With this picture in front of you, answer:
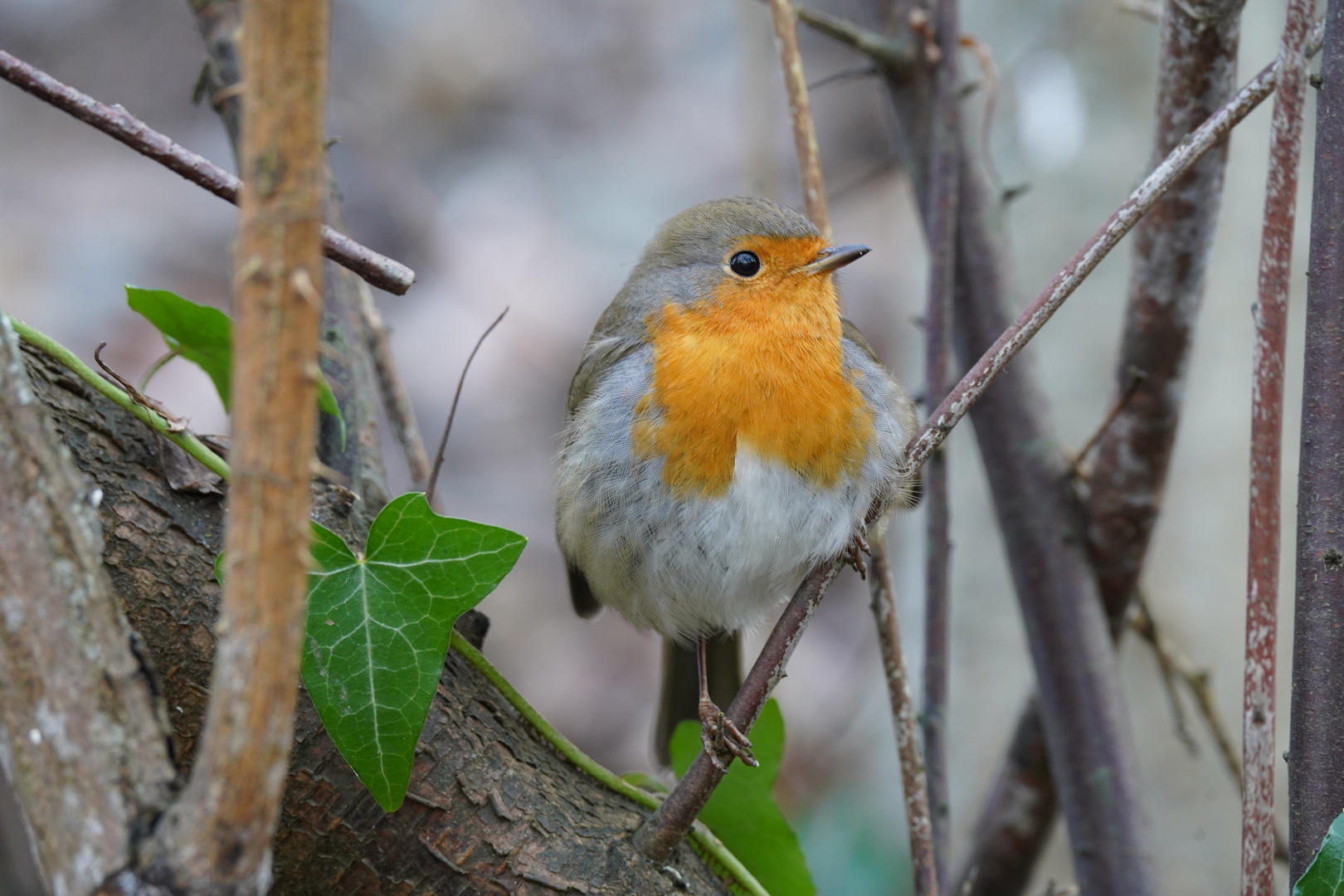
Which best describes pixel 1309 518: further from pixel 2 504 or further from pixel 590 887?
pixel 2 504

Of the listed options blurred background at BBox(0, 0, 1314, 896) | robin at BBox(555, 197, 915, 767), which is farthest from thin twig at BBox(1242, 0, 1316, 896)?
blurred background at BBox(0, 0, 1314, 896)

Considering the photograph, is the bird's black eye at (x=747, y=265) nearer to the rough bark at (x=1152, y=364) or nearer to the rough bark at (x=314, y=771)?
the rough bark at (x=1152, y=364)

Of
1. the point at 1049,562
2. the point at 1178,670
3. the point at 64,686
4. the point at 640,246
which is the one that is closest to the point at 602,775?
the point at 64,686

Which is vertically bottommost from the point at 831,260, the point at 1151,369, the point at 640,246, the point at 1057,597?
the point at 1057,597

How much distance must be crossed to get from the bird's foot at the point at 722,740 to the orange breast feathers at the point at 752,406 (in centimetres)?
42

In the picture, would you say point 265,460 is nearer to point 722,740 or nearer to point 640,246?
point 722,740

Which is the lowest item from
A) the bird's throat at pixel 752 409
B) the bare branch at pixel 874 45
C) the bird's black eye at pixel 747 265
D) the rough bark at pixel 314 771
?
the rough bark at pixel 314 771

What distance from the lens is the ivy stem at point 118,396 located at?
1487mm

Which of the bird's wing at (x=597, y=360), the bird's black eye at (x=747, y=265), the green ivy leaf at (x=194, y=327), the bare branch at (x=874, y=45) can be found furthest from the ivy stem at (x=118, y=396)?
the bare branch at (x=874, y=45)

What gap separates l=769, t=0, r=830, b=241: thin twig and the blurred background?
1.63 feet

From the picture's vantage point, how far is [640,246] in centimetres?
610

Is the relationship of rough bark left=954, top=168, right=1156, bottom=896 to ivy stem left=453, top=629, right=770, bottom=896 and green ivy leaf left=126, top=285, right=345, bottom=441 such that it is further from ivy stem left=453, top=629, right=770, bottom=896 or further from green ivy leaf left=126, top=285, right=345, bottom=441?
green ivy leaf left=126, top=285, right=345, bottom=441

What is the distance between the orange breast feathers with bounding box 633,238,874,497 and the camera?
6.59 ft

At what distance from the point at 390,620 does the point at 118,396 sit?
1.50ft
